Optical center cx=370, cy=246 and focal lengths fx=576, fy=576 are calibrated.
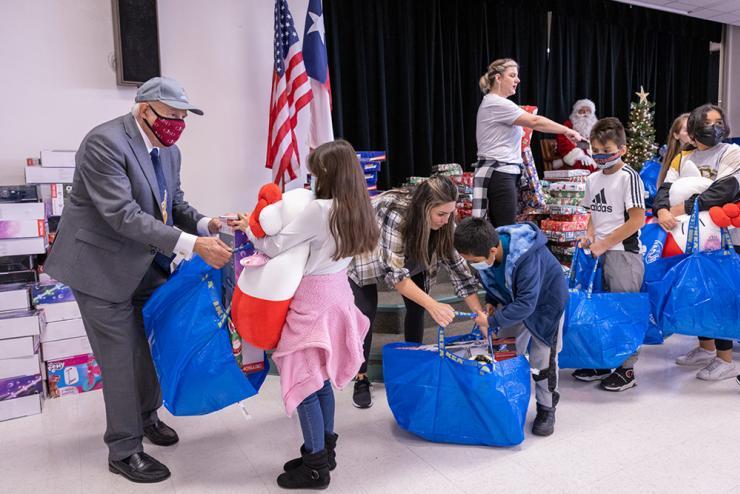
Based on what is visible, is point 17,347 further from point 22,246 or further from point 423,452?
point 423,452

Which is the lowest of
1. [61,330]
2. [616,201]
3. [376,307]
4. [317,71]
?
[61,330]

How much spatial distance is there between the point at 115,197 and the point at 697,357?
10.2 ft

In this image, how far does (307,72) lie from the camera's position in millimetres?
4012

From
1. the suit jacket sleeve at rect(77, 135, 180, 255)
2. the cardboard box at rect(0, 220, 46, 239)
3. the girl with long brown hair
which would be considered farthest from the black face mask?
the cardboard box at rect(0, 220, 46, 239)

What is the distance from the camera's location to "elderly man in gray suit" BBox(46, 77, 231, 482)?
6.47 feet

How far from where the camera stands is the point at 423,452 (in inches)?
90.3

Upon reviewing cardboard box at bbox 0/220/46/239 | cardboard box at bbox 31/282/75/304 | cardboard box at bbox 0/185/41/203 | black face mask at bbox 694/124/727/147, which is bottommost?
cardboard box at bbox 31/282/75/304

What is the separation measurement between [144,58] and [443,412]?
278cm

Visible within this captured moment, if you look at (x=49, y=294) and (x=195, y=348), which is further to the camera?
(x=49, y=294)

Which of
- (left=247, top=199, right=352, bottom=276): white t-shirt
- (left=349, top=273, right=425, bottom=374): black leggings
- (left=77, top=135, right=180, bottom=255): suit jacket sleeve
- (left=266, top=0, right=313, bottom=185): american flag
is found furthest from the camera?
(left=266, top=0, right=313, bottom=185): american flag

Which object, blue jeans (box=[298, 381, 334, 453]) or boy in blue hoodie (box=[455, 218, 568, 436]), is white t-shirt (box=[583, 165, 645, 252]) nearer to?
boy in blue hoodie (box=[455, 218, 568, 436])

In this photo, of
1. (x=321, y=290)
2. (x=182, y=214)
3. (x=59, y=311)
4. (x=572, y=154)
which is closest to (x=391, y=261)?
(x=321, y=290)

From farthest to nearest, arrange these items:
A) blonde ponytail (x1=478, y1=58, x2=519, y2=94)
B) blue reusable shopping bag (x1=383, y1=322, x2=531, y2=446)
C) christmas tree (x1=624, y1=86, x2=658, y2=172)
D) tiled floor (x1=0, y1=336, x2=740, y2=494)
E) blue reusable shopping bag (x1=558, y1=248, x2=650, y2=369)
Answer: christmas tree (x1=624, y1=86, x2=658, y2=172)
blonde ponytail (x1=478, y1=58, x2=519, y2=94)
blue reusable shopping bag (x1=558, y1=248, x2=650, y2=369)
blue reusable shopping bag (x1=383, y1=322, x2=531, y2=446)
tiled floor (x1=0, y1=336, x2=740, y2=494)

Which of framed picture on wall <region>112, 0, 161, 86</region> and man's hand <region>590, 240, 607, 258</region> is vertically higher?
framed picture on wall <region>112, 0, 161, 86</region>
